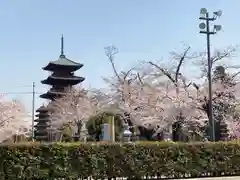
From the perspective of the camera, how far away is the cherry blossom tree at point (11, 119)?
47.8 metres

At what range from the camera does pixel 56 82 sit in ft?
188

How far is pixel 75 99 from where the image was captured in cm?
5084

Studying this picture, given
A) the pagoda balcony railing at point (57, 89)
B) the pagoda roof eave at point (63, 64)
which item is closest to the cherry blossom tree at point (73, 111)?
the pagoda balcony railing at point (57, 89)

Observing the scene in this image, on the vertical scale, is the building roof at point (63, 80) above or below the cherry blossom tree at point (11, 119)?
above

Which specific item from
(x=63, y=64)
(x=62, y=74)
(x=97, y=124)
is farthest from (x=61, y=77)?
(x=97, y=124)

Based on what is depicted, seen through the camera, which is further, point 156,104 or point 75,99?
point 75,99

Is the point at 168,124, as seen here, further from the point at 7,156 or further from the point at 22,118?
the point at 22,118

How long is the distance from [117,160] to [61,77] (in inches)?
1670

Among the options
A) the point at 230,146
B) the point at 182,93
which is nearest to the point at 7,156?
the point at 230,146

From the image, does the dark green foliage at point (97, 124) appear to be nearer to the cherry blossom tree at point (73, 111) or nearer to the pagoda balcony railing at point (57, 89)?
the cherry blossom tree at point (73, 111)

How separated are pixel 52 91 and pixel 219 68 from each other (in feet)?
90.5

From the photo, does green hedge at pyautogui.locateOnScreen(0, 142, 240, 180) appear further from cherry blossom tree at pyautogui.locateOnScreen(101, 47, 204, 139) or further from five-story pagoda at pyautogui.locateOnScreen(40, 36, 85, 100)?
five-story pagoda at pyautogui.locateOnScreen(40, 36, 85, 100)

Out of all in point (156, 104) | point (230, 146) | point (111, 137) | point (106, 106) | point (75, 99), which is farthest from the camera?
point (75, 99)

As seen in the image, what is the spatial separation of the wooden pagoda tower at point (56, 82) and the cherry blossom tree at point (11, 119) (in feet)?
7.41
